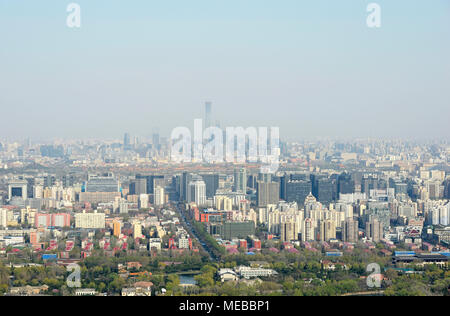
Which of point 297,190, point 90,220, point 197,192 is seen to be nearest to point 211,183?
point 197,192

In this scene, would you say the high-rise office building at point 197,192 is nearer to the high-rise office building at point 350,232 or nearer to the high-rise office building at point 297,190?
the high-rise office building at point 297,190

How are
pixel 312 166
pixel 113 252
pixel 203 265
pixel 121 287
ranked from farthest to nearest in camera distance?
pixel 312 166
pixel 113 252
pixel 203 265
pixel 121 287

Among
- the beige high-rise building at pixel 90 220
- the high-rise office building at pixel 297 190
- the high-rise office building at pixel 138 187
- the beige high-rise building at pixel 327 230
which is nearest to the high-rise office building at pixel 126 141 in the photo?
the high-rise office building at pixel 138 187

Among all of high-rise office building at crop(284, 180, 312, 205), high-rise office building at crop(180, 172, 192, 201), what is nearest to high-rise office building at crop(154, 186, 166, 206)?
high-rise office building at crop(180, 172, 192, 201)

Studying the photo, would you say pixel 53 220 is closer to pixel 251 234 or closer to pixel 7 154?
pixel 251 234

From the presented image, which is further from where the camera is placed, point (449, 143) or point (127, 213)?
point (449, 143)

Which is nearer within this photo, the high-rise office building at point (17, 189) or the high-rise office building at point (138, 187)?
the high-rise office building at point (17, 189)

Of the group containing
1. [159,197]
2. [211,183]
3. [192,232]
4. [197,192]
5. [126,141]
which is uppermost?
[126,141]

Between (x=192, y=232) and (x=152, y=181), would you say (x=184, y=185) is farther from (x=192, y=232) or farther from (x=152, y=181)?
(x=192, y=232)

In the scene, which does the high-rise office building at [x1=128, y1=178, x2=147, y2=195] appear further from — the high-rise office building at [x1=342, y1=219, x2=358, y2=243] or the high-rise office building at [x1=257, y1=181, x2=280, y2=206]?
the high-rise office building at [x1=342, y1=219, x2=358, y2=243]
